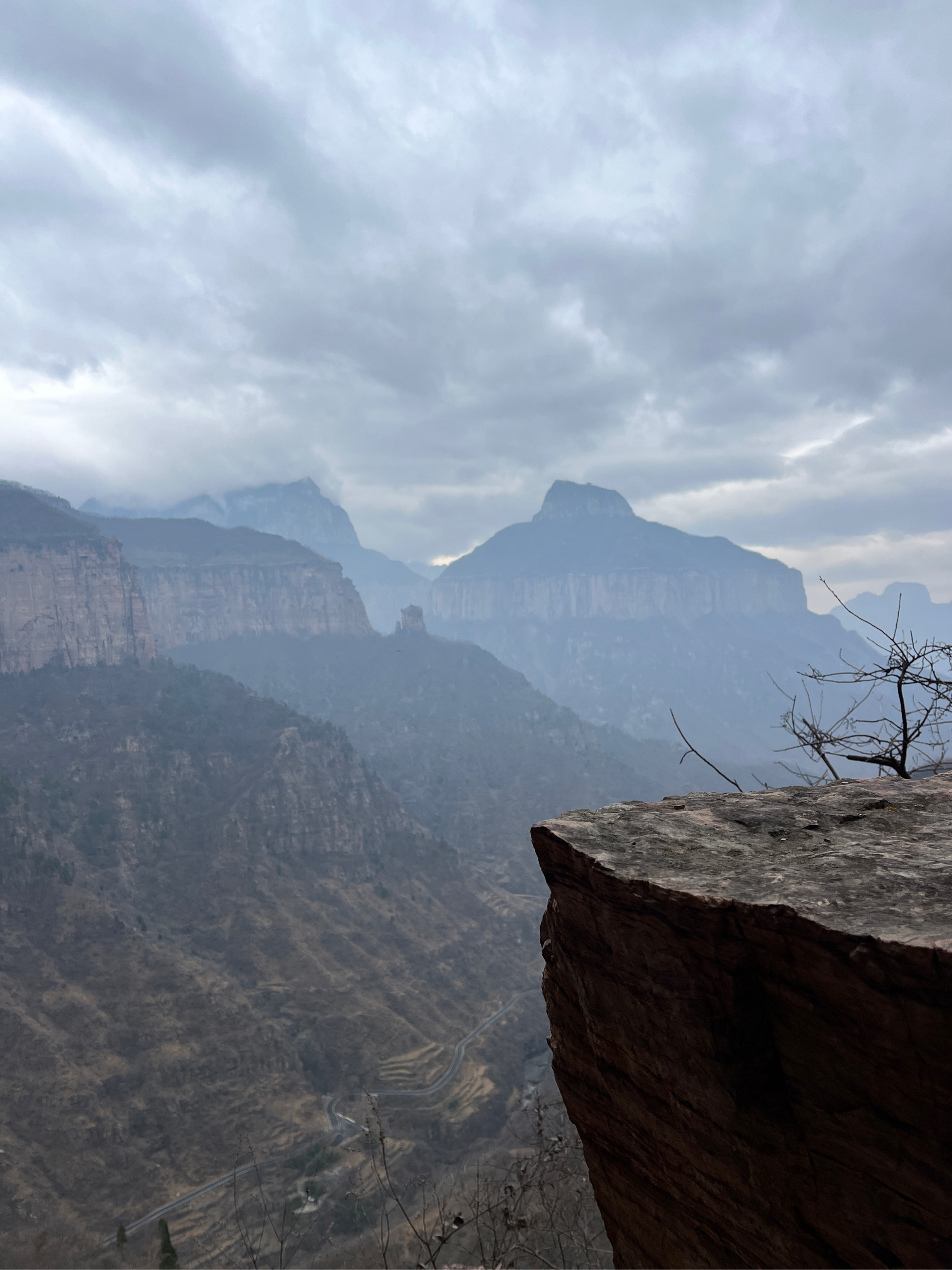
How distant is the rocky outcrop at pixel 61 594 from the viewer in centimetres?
13300

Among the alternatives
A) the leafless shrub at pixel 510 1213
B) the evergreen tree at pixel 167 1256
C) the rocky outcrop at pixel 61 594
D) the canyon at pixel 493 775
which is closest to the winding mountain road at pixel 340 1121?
the evergreen tree at pixel 167 1256

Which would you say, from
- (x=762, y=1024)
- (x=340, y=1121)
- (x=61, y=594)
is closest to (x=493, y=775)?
(x=61, y=594)

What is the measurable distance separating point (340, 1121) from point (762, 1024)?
239 feet

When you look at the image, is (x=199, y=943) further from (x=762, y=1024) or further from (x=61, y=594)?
(x=762, y=1024)

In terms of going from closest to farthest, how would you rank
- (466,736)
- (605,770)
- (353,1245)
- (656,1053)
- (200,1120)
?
(656,1053) < (353,1245) < (200,1120) < (605,770) < (466,736)

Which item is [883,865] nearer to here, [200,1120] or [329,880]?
[200,1120]

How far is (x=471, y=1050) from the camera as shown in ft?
254

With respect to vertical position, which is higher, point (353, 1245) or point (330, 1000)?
point (353, 1245)

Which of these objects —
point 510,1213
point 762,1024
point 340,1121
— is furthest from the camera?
point 340,1121

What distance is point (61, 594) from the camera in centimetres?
13950

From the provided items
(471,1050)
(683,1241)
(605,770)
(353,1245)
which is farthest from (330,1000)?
(605,770)

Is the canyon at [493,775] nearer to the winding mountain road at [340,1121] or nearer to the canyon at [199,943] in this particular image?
the canyon at [199,943]

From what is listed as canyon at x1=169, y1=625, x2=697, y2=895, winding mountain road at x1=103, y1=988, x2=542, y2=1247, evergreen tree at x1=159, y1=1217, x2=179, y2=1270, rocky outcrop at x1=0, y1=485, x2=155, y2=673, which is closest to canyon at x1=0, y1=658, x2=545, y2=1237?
winding mountain road at x1=103, y1=988, x2=542, y2=1247

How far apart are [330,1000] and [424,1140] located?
21.4m
